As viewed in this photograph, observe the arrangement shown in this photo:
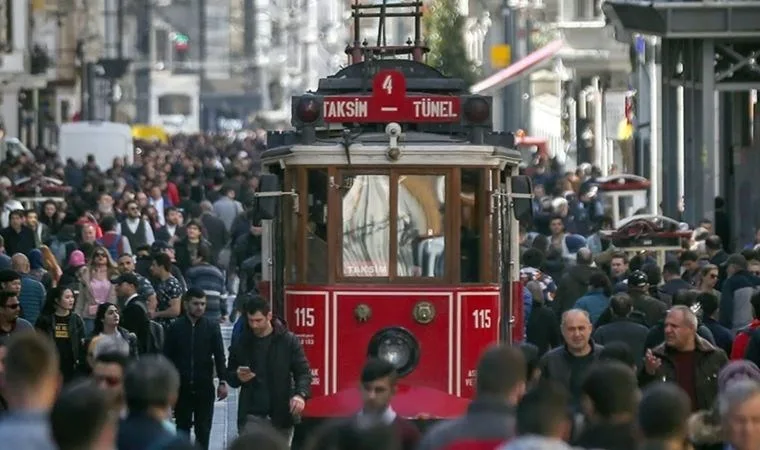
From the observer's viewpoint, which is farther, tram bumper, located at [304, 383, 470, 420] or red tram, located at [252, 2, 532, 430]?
red tram, located at [252, 2, 532, 430]

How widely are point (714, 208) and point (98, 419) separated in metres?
23.8

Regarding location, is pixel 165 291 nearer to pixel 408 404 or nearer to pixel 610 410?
pixel 408 404

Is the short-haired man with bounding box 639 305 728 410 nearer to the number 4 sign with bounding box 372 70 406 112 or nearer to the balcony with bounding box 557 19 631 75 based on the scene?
the number 4 sign with bounding box 372 70 406 112

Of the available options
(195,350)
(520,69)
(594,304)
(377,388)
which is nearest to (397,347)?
(195,350)

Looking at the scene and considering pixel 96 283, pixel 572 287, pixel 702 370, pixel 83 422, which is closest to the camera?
pixel 83 422

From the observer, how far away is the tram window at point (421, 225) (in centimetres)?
1736

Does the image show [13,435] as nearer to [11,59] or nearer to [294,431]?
[294,431]

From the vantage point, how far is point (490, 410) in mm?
9812

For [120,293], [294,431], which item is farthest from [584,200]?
[294,431]

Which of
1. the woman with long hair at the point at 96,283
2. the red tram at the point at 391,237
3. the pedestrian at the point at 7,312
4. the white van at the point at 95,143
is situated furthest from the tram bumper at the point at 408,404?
the white van at the point at 95,143

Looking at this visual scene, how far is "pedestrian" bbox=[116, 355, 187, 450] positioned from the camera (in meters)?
9.84

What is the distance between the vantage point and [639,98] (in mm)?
43375

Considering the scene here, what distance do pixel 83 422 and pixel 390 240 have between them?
8.85 m

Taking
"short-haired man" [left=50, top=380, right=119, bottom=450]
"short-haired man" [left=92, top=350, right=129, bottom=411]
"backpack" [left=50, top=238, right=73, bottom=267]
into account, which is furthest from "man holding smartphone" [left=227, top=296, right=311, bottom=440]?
"backpack" [left=50, top=238, right=73, bottom=267]
